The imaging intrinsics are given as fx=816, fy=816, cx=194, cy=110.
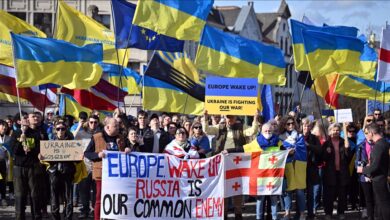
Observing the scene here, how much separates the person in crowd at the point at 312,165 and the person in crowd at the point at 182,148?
257 centimetres

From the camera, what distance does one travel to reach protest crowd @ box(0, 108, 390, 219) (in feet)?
38.1

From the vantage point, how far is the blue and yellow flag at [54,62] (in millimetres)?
13711

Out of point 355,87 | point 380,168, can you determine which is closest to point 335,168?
point 380,168

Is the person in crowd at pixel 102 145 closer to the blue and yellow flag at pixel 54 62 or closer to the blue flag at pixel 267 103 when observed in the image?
the blue and yellow flag at pixel 54 62

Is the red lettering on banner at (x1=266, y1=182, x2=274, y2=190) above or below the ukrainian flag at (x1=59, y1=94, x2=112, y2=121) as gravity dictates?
below

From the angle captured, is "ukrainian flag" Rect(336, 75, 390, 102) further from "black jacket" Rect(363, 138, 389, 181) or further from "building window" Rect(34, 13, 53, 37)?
"building window" Rect(34, 13, 53, 37)

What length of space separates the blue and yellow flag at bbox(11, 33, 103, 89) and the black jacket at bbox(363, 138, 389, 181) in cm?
571

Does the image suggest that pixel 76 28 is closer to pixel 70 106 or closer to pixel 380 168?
pixel 70 106

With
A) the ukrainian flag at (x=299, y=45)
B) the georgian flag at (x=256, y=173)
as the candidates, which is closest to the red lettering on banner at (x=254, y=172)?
the georgian flag at (x=256, y=173)

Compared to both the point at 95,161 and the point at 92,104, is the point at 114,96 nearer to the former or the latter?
the point at 92,104

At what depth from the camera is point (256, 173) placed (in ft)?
40.6

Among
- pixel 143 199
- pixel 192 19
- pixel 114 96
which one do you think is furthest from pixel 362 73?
pixel 143 199

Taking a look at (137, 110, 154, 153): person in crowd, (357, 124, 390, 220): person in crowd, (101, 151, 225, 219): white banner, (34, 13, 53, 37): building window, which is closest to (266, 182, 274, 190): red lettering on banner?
(101, 151, 225, 219): white banner

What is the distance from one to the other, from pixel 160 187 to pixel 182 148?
0.69 meters
